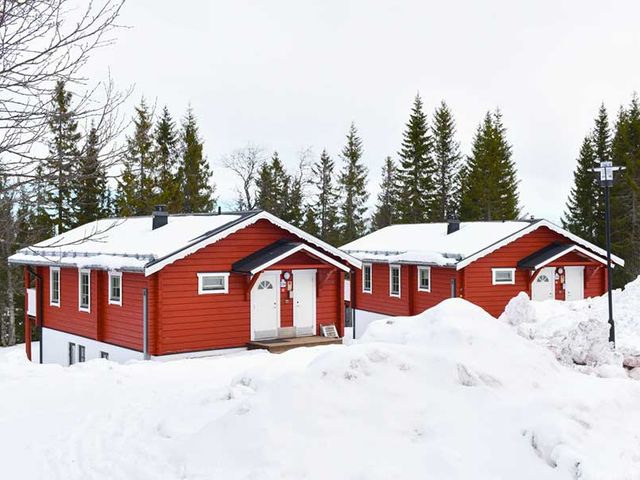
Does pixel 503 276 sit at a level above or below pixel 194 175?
below

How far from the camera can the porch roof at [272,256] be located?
19.3 metres

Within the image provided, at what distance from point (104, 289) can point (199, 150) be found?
25549 millimetres

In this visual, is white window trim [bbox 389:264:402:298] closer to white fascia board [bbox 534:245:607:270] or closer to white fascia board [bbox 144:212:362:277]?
white fascia board [bbox 534:245:607:270]

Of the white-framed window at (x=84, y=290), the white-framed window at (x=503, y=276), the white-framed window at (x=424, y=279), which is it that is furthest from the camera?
the white-framed window at (x=424, y=279)

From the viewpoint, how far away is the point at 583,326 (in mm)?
12117

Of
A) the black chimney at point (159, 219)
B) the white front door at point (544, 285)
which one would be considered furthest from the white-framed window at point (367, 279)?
the black chimney at point (159, 219)

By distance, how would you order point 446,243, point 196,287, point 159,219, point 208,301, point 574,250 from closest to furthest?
point 196,287 < point 208,301 < point 159,219 < point 574,250 < point 446,243

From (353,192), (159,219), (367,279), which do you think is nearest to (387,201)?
(353,192)

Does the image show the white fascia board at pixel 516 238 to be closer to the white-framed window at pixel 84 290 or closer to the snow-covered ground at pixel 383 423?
the white-framed window at pixel 84 290

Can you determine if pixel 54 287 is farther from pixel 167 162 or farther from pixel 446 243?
pixel 167 162

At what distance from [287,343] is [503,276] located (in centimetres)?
993

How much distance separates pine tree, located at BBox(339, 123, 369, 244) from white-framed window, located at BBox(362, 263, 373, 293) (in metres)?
20.3

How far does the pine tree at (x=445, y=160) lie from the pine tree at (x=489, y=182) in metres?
0.79

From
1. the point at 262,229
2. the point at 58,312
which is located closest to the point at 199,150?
the point at 58,312
